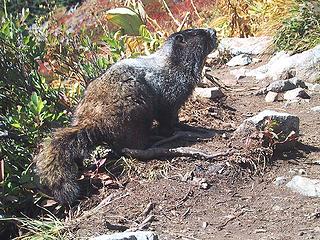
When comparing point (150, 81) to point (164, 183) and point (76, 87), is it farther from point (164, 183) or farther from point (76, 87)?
point (76, 87)

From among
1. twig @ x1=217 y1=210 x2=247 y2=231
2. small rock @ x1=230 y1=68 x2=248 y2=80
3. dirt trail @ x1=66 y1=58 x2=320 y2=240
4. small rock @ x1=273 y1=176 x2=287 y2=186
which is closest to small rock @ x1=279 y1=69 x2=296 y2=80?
small rock @ x1=230 y1=68 x2=248 y2=80

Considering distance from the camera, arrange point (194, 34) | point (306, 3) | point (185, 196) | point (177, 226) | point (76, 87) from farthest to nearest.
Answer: point (306, 3) → point (76, 87) → point (194, 34) → point (185, 196) → point (177, 226)

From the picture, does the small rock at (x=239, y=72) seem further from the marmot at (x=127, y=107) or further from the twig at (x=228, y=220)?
the twig at (x=228, y=220)

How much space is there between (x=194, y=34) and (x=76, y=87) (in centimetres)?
140

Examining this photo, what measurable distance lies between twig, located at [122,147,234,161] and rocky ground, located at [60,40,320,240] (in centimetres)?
3

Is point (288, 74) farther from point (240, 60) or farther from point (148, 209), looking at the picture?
point (148, 209)

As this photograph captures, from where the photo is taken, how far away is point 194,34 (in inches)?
207

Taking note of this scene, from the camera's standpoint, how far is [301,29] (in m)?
7.79

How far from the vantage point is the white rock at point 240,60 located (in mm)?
8031

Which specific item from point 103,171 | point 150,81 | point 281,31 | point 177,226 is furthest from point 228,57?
point 177,226

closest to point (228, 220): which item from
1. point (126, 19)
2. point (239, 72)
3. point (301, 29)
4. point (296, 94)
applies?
point (296, 94)

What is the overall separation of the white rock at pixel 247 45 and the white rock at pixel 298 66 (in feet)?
2.69

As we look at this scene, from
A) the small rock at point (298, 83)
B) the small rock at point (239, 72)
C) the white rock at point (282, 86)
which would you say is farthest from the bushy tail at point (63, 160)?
the small rock at point (239, 72)

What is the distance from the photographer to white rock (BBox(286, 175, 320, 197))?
4090 mm
